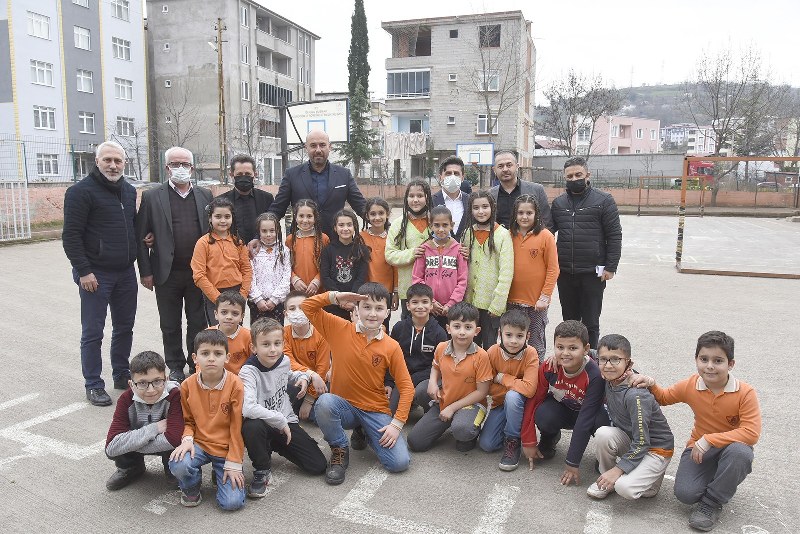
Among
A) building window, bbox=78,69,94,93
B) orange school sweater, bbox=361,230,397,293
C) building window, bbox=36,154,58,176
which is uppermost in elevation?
building window, bbox=78,69,94,93

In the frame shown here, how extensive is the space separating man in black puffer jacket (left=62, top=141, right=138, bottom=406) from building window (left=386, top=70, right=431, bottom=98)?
40887mm

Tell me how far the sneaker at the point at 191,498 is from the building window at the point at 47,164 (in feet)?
57.4

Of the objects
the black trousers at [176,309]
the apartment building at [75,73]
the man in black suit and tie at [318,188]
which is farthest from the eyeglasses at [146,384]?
the apartment building at [75,73]

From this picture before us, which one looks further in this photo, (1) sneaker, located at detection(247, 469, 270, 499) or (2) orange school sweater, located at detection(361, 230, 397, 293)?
(2) orange school sweater, located at detection(361, 230, 397, 293)

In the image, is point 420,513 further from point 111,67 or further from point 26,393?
point 111,67

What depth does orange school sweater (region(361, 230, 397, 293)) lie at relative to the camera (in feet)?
17.8

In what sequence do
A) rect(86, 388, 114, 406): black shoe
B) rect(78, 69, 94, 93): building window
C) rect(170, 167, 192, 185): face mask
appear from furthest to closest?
rect(78, 69, 94, 93): building window < rect(170, 167, 192, 185): face mask < rect(86, 388, 114, 406): black shoe

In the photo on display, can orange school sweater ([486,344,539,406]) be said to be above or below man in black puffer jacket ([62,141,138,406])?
below

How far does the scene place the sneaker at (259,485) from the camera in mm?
3574

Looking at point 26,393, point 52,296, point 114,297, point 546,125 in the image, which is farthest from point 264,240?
point 546,125

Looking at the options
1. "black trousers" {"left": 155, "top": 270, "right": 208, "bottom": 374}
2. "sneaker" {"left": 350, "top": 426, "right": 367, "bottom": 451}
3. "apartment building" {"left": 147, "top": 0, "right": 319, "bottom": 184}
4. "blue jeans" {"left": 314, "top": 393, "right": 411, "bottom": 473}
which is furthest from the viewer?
"apartment building" {"left": 147, "top": 0, "right": 319, "bottom": 184}

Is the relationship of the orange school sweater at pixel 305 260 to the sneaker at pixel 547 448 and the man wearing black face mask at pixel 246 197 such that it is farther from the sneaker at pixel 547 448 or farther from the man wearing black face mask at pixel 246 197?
the sneaker at pixel 547 448

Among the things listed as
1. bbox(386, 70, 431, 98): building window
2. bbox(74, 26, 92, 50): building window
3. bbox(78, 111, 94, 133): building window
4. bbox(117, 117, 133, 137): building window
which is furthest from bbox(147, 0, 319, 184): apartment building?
bbox(386, 70, 431, 98): building window

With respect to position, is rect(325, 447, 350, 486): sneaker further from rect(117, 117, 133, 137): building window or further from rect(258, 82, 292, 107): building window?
rect(258, 82, 292, 107): building window
